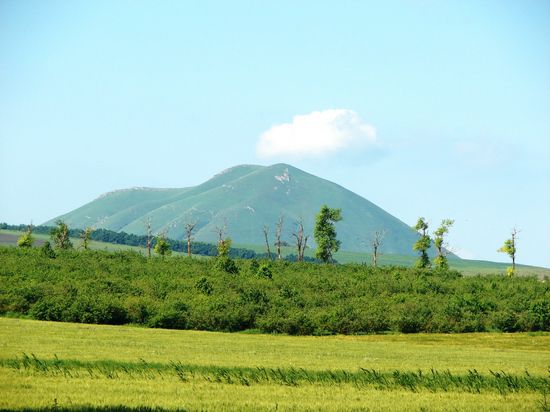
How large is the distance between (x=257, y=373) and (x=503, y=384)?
10.5 meters

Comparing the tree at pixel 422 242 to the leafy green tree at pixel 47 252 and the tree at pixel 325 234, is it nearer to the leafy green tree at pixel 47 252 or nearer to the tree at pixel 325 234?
the tree at pixel 325 234

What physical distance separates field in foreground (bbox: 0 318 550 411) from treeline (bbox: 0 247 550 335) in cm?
2811

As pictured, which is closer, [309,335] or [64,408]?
[64,408]

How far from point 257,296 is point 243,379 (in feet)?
191

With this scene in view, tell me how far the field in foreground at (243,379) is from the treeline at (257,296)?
28.1m

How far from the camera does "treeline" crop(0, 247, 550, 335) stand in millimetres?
79625

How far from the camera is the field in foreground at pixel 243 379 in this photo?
25703 millimetres

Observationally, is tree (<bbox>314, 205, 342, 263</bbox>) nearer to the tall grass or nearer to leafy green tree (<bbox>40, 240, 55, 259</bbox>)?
leafy green tree (<bbox>40, 240, 55, 259</bbox>)

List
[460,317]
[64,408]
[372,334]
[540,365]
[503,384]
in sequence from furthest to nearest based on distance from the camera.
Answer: [460,317], [372,334], [540,365], [503,384], [64,408]

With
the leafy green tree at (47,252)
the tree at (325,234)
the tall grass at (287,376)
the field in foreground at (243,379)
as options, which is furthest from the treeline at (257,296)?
the tall grass at (287,376)

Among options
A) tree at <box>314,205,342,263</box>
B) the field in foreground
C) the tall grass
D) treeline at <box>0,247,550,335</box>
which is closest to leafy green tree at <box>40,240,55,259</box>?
treeline at <box>0,247,550,335</box>

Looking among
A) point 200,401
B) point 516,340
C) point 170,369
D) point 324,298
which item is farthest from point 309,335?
point 200,401

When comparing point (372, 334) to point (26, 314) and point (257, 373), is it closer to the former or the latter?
point (26, 314)

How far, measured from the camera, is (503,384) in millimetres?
32219
